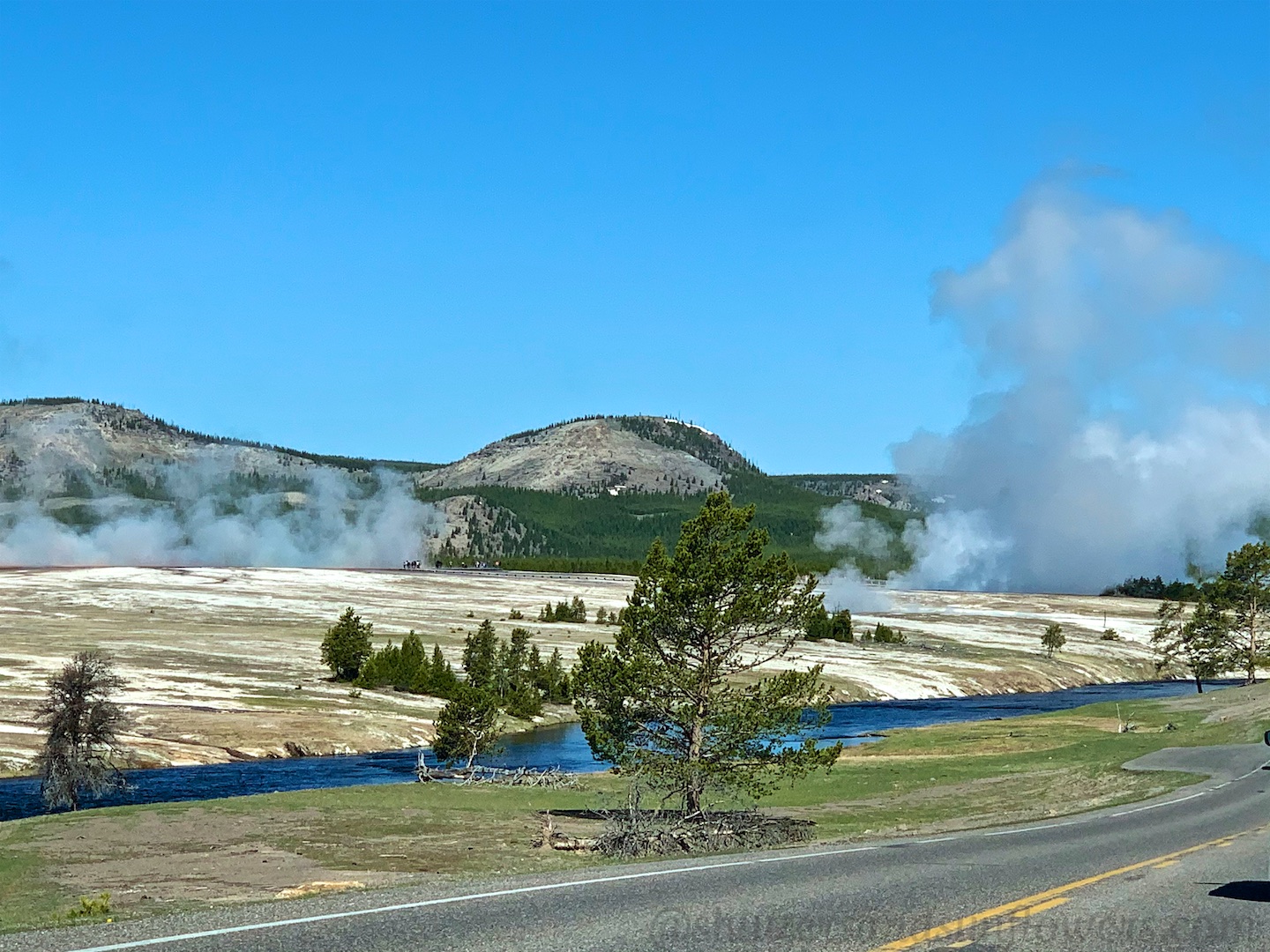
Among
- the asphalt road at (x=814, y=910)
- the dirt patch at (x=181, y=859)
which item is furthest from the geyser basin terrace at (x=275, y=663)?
the asphalt road at (x=814, y=910)

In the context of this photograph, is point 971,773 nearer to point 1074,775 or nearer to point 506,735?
point 1074,775

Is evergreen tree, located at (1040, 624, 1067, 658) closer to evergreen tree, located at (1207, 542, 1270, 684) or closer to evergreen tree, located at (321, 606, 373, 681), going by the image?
evergreen tree, located at (1207, 542, 1270, 684)

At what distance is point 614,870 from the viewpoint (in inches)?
811

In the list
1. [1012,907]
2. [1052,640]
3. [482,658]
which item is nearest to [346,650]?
[482,658]

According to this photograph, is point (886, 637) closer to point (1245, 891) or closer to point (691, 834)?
point (691, 834)

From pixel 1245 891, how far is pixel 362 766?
59767 mm

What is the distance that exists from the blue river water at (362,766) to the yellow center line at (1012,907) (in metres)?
42.6

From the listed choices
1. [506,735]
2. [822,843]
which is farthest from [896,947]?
[506,735]

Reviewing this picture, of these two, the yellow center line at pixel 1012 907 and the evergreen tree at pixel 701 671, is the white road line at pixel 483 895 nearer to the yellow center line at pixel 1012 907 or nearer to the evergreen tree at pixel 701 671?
the yellow center line at pixel 1012 907

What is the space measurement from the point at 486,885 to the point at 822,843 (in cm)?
974

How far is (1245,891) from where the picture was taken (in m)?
17.9

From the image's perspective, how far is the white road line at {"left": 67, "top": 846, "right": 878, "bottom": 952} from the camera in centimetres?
1401

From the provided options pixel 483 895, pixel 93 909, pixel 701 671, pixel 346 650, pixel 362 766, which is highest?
pixel 701 671

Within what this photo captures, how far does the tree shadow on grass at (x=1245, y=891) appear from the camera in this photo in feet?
57.0
